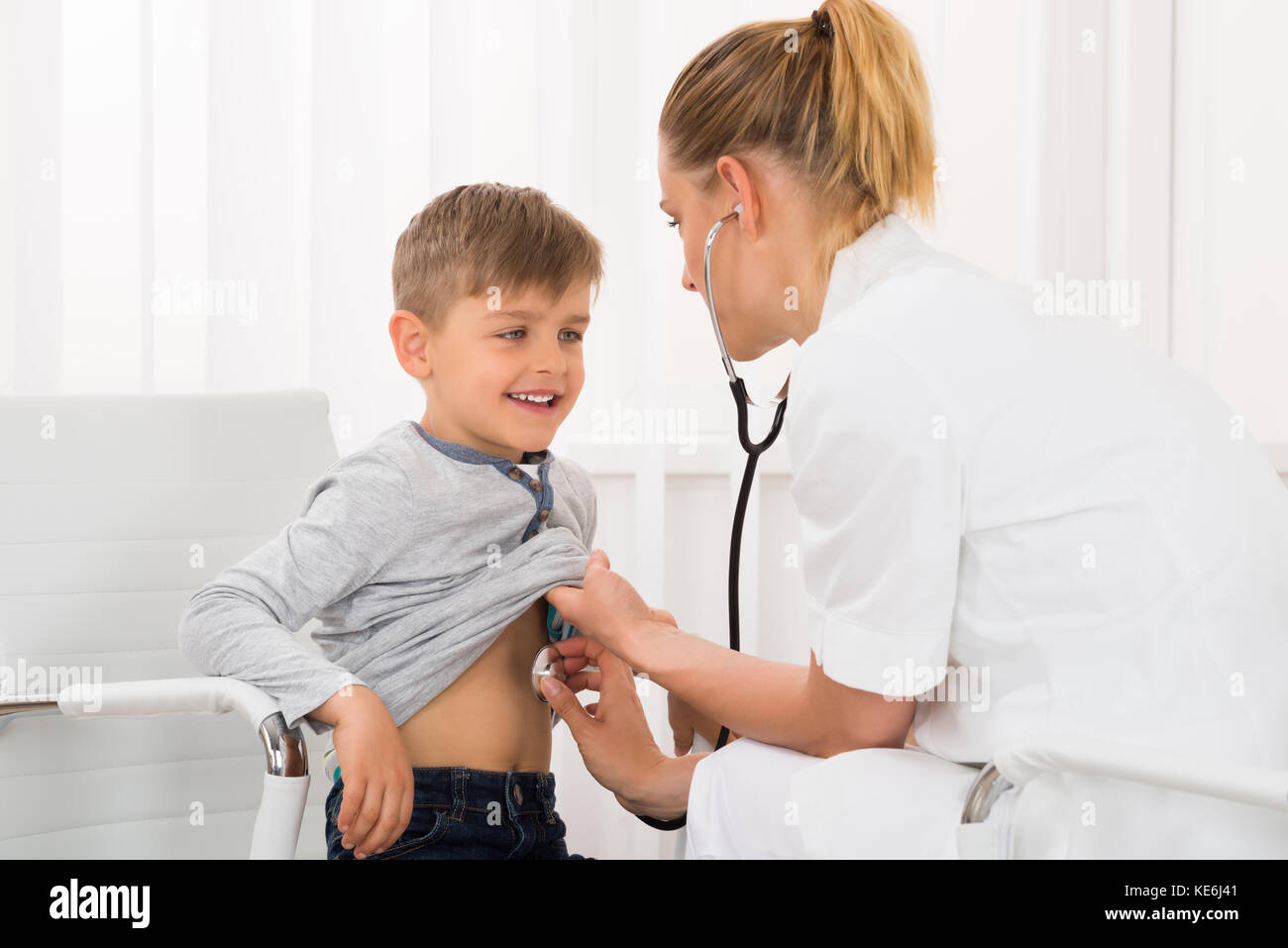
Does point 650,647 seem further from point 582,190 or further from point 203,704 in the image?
point 582,190

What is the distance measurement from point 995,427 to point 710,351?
1105mm

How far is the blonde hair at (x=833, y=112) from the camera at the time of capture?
95 cm

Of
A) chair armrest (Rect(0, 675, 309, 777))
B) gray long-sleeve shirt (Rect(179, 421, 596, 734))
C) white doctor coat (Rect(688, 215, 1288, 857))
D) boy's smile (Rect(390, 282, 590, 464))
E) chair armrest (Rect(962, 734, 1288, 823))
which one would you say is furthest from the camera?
boy's smile (Rect(390, 282, 590, 464))

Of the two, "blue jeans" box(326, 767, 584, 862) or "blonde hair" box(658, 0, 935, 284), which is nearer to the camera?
"blonde hair" box(658, 0, 935, 284)

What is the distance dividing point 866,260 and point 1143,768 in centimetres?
50

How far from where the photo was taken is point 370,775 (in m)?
0.90

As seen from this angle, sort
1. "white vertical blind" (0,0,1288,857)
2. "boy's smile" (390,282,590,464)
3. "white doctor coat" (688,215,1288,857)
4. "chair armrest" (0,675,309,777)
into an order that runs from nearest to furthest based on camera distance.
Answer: "white doctor coat" (688,215,1288,857) < "chair armrest" (0,675,309,777) < "boy's smile" (390,282,590,464) < "white vertical blind" (0,0,1288,857)

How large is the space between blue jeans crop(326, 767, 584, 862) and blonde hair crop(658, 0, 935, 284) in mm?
589

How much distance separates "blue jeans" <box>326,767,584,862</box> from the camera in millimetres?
1048

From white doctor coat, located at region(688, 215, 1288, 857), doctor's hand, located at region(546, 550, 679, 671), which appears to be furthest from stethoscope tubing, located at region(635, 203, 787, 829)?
white doctor coat, located at region(688, 215, 1288, 857)

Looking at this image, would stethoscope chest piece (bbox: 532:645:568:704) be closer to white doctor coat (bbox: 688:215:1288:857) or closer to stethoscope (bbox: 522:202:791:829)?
stethoscope (bbox: 522:202:791:829)
